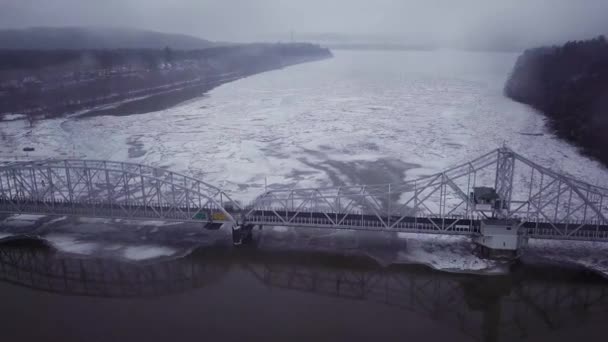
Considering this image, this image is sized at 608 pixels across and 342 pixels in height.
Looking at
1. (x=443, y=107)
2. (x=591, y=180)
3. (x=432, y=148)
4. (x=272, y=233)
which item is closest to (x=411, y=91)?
(x=443, y=107)

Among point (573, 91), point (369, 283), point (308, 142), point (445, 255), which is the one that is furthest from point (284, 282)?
point (573, 91)

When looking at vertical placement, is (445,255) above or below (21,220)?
below

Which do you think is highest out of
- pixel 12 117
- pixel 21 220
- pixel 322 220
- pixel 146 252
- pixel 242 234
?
pixel 12 117

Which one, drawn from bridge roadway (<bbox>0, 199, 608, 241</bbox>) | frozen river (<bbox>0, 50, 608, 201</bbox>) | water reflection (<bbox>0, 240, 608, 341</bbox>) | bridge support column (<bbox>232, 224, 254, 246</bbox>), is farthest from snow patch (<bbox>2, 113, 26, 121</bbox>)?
bridge support column (<bbox>232, 224, 254, 246</bbox>)

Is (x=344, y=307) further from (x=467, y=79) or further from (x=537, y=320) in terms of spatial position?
(x=467, y=79)

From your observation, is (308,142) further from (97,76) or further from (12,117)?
(97,76)

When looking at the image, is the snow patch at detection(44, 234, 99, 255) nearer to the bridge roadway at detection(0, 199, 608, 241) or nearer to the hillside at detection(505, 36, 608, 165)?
the bridge roadway at detection(0, 199, 608, 241)

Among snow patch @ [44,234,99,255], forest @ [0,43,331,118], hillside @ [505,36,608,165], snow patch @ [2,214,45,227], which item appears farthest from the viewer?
forest @ [0,43,331,118]
